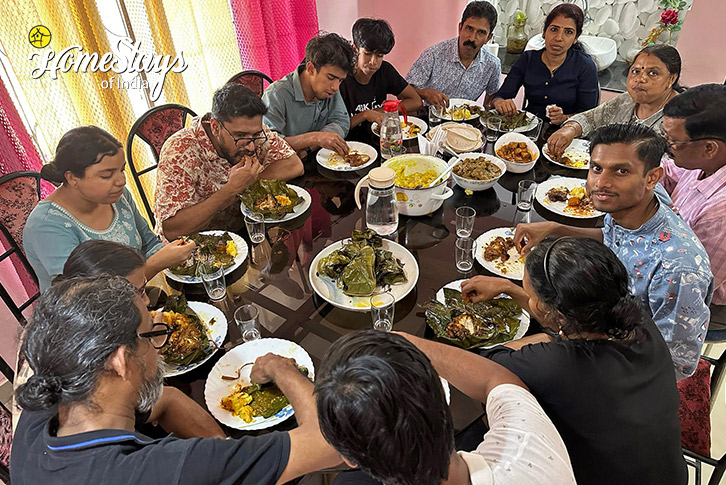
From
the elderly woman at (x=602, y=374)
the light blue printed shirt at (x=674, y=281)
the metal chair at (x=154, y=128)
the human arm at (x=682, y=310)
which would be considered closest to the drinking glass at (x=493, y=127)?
Answer: the light blue printed shirt at (x=674, y=281)

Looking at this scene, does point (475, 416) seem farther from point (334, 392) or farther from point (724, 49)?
point (724, 49)

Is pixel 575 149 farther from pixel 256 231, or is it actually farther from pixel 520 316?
pixel 256 231

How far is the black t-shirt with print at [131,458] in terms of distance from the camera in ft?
3.67

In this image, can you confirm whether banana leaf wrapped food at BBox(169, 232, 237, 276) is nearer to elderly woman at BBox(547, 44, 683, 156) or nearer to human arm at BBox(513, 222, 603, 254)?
human arm at BBox(513, 222, 603, 254)

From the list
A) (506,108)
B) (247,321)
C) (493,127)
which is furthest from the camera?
(506,108)

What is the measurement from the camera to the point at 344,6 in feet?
16.9

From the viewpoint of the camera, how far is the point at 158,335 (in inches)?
55.7

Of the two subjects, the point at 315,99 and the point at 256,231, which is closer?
the point at 256,231

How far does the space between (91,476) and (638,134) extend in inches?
89.8

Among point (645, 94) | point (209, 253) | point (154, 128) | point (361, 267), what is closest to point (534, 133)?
point (645, 94)

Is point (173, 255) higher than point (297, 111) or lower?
lower

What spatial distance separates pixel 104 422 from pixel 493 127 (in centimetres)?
288

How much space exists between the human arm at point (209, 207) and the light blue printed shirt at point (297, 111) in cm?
85

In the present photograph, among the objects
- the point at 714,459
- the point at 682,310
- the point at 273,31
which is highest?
the point at 273,31
